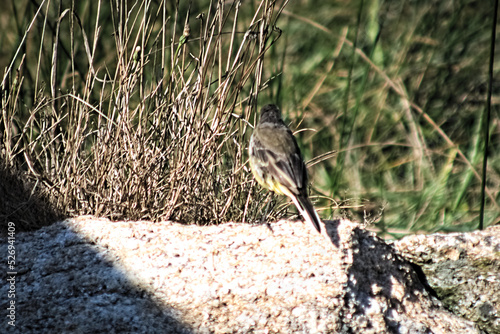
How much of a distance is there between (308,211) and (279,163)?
377 millimetres

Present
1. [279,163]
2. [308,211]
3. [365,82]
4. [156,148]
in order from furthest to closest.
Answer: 1. [365,82]
2. [156,148]
3. [279,163]
4. [308,211]

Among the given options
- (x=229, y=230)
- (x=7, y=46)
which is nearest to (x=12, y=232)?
(x=229, y=230)

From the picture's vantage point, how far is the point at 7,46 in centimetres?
459

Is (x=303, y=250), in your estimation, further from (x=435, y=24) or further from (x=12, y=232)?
(x=435, y=24)

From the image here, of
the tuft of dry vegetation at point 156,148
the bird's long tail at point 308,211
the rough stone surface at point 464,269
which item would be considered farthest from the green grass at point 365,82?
the bird's long tail at point 308,211

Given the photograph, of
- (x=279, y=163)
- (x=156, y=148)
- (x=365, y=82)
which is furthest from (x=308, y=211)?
(x=365, y=82)

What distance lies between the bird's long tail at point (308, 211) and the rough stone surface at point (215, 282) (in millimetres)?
100

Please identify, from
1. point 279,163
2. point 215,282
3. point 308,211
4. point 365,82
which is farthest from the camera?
point 365,82

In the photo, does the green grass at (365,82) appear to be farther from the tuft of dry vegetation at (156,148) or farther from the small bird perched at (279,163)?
Result: the small bird perched at (279,163)

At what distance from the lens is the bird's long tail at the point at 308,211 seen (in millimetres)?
2951

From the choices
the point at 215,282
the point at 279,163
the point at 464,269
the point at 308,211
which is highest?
the point at 279,163

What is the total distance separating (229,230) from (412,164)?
2.36 metres

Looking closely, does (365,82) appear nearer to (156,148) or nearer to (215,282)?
(156,148)

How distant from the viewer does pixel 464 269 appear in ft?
11.0
